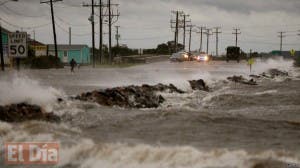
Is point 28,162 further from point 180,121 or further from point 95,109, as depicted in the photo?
point 95,109

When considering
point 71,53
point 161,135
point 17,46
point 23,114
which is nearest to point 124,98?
point 17,46

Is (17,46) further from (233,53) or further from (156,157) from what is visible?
(233,53)

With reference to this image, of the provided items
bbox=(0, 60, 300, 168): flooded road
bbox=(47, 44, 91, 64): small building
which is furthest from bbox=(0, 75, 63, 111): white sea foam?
bbox=(47, 44, 91, 64): small building

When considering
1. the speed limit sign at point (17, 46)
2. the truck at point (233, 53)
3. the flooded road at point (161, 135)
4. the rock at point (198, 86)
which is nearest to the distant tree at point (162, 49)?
the truck at point (233, 53)

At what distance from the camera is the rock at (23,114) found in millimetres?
13589

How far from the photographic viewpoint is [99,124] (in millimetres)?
13727

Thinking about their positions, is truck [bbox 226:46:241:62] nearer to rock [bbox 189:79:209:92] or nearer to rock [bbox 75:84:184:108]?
rock [bbox 189:79:209:92]

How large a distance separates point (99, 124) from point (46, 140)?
3.10 metres

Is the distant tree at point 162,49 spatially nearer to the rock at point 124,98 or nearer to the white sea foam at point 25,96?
the rock at point 124,98

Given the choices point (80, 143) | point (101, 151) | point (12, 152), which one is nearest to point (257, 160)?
point (101, 151)

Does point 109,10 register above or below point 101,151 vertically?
above

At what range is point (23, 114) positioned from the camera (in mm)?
14102

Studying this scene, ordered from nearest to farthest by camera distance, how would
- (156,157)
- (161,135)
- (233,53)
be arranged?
(156,157) → (161,135) → (233,53)

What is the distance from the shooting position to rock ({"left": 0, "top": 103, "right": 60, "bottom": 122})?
1359 cm
